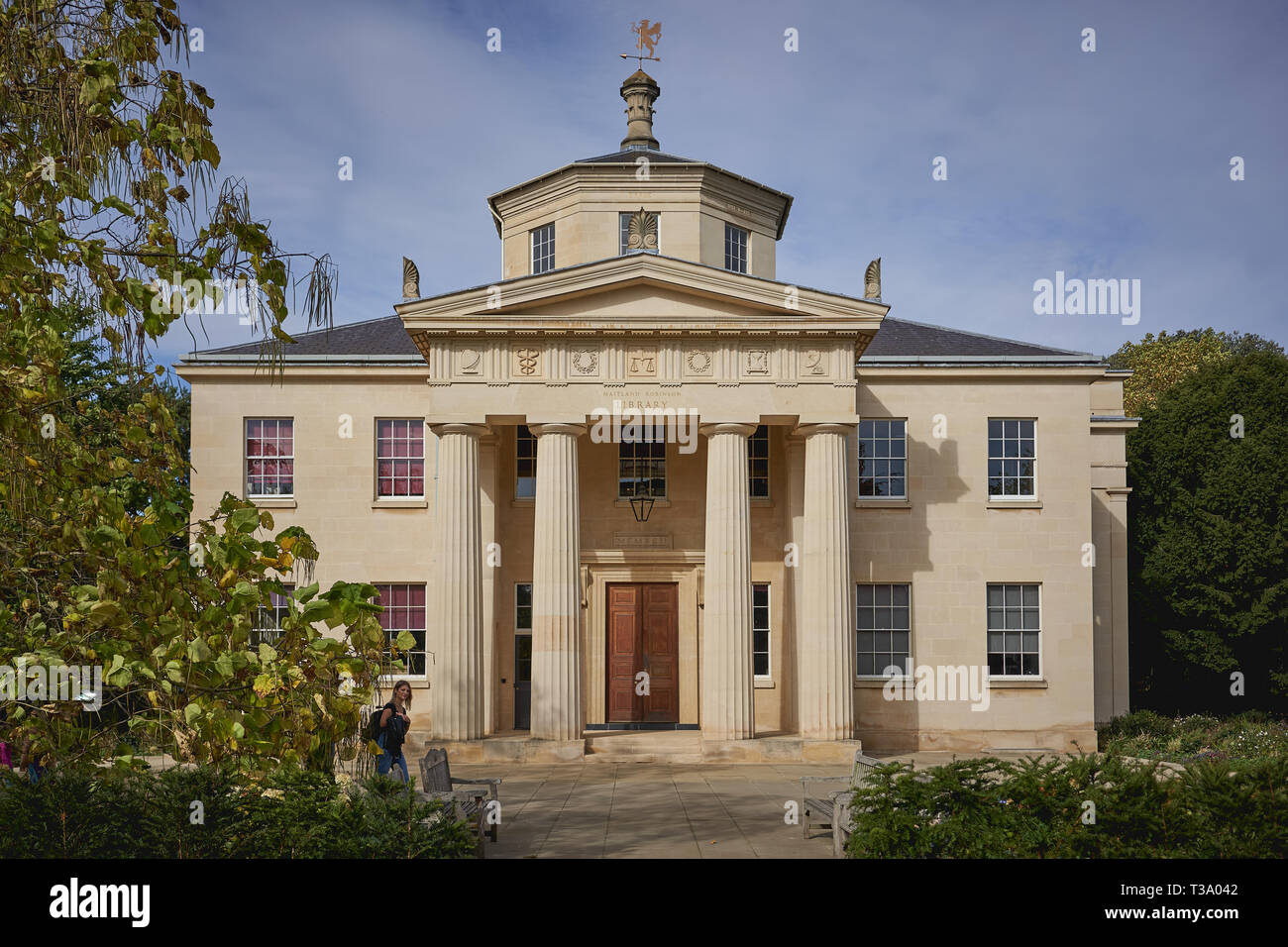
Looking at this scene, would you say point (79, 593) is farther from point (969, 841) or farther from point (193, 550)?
point (969, 841)

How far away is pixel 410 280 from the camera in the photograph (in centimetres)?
2530

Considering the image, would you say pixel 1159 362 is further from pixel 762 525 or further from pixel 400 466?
pixel 400 466

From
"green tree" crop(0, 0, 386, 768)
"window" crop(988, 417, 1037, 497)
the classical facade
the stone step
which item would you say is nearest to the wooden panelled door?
the classical facade

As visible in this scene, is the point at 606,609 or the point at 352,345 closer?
A: the point at 606,609

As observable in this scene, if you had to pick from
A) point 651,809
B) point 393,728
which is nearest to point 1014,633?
point 651,809

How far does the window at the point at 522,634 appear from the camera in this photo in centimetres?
2748

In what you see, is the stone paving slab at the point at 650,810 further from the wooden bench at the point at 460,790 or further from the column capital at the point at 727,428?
the column capital at the point at 727,428

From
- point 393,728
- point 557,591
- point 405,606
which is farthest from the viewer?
point 405,606

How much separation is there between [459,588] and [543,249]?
12.2m

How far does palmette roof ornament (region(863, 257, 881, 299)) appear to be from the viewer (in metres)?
25.0

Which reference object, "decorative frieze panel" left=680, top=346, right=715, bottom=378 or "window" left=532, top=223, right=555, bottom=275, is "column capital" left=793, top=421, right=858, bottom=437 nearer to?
"decorative frieze panel" left=680, top=346, right=715, bottom=378

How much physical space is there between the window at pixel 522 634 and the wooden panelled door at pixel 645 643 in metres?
2.14
